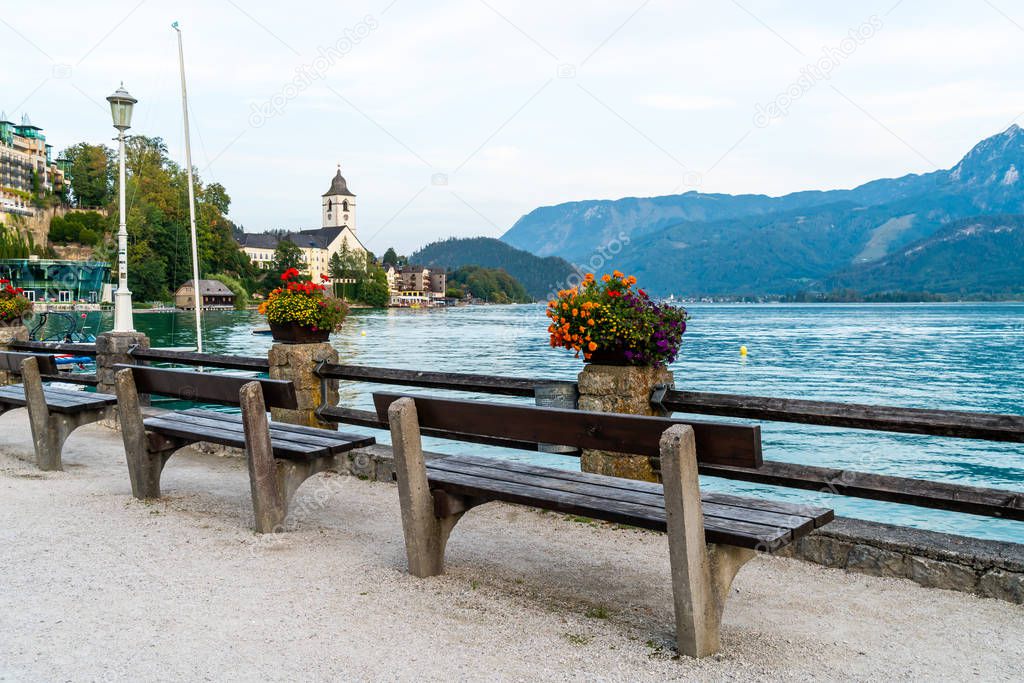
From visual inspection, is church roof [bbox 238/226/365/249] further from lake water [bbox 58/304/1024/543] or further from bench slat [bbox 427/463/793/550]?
bench slat [bbox 427/463/793/550]

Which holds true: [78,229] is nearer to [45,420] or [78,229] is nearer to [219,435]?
[45,420]

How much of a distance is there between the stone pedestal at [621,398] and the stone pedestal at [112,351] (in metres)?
6.01

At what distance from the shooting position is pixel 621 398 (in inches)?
220

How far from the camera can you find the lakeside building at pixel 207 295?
107200 mm

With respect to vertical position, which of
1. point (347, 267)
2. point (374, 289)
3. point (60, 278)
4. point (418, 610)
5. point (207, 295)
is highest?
point (347, 267)

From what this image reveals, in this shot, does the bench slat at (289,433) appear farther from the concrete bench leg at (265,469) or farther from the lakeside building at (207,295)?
the lakeside building at (207,295)

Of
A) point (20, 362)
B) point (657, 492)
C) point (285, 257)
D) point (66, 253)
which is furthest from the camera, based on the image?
point (285, 257)

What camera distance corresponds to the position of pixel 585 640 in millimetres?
3279

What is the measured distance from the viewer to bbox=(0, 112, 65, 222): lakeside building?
104875 mm

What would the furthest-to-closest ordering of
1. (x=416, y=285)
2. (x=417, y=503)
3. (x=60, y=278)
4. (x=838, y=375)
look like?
(x=416, y=285), (x=60, y=278), (x=838, y=375), (x=417, y=503)

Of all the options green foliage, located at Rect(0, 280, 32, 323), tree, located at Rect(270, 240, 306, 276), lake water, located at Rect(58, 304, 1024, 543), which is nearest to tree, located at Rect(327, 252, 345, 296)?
tree, located at Rect(270, 240, 306, 276)

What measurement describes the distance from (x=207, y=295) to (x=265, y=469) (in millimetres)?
111657

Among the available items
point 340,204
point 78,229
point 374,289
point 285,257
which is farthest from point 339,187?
point 78,229

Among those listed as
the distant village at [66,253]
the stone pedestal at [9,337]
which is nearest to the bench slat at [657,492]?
the stone pedestal at [9,337]
